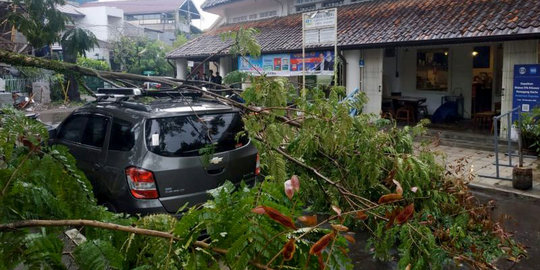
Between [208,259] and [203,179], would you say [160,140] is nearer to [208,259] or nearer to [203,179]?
[203,179]

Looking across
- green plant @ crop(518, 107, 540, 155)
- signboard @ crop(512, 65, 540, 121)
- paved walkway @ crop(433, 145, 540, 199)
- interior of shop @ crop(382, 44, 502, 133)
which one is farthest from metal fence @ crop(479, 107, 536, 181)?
interior of shop @ crop(382, 44, 502, 133)

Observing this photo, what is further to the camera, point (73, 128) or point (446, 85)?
point (446, 85)

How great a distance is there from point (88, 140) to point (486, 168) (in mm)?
8205

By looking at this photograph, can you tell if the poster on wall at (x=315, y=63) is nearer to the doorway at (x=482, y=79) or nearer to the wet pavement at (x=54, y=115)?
the doorway at (x=482, y=79)

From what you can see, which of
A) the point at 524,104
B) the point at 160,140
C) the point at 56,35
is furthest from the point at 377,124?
the point at 524,104

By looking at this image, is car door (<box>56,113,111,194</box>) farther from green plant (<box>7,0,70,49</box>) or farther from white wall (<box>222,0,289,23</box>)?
white wall (<box>222,0,289,23</box>)

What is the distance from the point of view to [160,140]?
4809 mm

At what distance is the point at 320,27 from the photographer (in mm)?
12398

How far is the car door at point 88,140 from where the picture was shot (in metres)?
5.25

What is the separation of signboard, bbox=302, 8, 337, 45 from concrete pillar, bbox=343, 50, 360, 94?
301 cm

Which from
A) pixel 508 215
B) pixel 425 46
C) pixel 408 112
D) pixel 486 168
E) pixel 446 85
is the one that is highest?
pixel 425 46

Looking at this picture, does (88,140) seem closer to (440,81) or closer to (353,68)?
(353,68)

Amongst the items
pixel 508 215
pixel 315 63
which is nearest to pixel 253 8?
pixel 315 63

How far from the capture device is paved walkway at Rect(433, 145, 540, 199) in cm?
789
